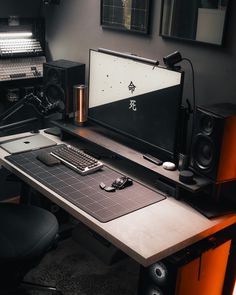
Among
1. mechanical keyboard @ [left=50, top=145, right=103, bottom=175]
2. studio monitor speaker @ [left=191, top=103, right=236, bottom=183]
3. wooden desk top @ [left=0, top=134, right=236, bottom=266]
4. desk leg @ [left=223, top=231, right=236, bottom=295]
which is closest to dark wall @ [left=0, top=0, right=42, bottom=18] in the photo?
mechanical keyboard @ [left=50, top=145, right=103, bottom=175]

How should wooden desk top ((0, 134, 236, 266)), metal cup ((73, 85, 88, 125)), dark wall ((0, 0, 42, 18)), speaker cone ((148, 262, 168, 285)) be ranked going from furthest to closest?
dark wall ((0, 0, 42, 18))
metal cup ((73, 85, 88, 125))
speaker cone ((148, 262, 168, 285))
wooden desk top ((0, 134, 236, 266))

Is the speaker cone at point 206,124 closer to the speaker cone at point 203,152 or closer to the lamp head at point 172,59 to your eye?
the speaker cone at point 203,152

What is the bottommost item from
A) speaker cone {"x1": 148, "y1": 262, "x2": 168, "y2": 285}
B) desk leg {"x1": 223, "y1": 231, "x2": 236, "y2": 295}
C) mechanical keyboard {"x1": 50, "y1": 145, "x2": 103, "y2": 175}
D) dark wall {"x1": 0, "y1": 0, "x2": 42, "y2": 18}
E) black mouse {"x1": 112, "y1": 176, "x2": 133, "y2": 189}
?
desk leg {"x1": 223, "y1": 231, "x2": 236, "y2": 295}

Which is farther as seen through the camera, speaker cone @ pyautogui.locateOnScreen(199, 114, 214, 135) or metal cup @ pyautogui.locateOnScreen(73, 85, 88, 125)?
metal cup @ pyautogui.locateOnScreen(73, 85, 88, 125)

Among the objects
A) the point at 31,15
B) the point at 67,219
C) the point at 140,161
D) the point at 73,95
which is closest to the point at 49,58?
the point at 31,15

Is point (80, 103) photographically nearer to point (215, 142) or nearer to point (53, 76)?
point (53, 76)

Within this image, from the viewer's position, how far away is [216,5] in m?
1.96

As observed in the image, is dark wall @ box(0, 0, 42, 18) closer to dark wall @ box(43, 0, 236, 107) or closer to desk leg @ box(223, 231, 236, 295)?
dark wall @ box(43, 0, 236, 107)

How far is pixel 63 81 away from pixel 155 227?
1.24 metres

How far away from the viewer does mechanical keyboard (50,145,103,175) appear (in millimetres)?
2211

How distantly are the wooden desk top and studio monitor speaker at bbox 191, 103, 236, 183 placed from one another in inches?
7.7

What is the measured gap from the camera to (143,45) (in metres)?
2.41

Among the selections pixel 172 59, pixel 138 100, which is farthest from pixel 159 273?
pixel 172 59

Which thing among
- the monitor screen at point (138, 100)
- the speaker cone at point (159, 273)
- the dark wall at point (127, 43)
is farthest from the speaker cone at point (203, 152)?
the speaker cone at point (159, 273)
